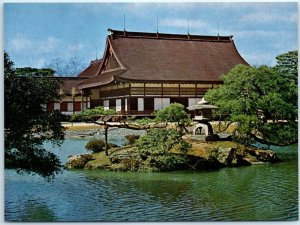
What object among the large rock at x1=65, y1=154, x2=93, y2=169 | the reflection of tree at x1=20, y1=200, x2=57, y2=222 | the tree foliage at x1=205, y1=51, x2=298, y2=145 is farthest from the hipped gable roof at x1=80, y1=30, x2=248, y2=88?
the reflection of tree at x1=20, y1=200, x2=57, y2=222

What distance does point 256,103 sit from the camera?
5.21 meters

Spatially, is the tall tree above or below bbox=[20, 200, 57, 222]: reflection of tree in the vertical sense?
above

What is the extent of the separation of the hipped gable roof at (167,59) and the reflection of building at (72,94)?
0.25 feet

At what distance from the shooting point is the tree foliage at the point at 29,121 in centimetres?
439

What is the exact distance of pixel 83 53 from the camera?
473cm

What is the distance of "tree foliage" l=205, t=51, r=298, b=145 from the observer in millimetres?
5031

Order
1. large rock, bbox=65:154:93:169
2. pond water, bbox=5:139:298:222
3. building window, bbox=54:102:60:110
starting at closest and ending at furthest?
pond water, bbox=5:139:298:222, building window, bbox=54:102:60:110, large rock, bbox=65:154:93:169

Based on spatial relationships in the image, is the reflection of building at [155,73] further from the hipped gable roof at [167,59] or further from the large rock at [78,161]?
the large rock at [78,161]

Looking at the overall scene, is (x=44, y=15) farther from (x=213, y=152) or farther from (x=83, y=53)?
(x=213, y=152)

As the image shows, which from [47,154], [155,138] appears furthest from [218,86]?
[47,154]

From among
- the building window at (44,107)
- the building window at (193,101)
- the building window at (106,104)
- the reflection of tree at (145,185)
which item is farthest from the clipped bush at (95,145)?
the building window at (193,101)

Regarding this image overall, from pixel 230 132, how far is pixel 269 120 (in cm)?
43

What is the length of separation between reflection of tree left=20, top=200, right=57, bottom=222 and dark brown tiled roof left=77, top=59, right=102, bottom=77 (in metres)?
1.34

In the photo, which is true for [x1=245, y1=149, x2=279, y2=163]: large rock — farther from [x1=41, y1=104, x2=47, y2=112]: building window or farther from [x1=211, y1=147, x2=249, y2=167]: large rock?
[x1=41, y1=104, x2=47, y2=112]: building window
